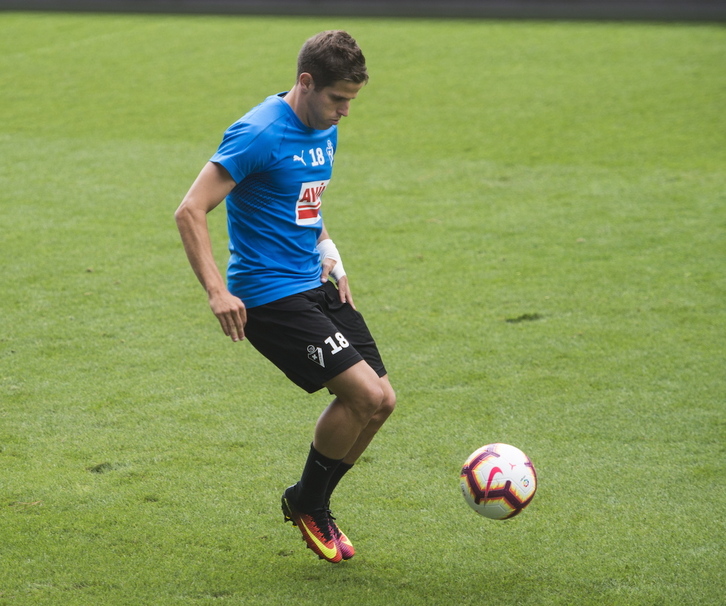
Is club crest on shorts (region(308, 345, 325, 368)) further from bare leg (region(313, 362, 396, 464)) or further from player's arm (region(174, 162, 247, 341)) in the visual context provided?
player's arm (region(174, 162, 247, 341))

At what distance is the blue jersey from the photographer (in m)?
3.79

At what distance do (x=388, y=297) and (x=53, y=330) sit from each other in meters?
2.53

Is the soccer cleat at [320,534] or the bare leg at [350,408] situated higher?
the bare leg at [350,408]

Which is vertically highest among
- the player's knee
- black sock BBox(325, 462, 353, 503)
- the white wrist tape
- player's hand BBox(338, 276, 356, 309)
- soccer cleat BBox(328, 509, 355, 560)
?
the white wrist tape

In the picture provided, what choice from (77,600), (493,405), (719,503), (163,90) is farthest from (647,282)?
(163,90)

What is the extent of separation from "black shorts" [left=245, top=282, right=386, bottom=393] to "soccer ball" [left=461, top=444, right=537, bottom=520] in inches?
23.0

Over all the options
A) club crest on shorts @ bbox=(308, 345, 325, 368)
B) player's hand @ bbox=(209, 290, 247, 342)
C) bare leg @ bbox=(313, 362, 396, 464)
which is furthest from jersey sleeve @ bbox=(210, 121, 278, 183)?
bare leg @ bbox=(313, 362, 396, 464)

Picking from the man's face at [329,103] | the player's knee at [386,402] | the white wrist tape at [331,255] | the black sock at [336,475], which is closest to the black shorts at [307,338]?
the player's knee at [386,402]

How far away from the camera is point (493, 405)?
18.2ft

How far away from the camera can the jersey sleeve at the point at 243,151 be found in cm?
365

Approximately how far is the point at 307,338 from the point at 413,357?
253cm

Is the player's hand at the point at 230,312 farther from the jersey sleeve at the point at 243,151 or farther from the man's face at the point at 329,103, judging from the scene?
the man's face at the point at 329,103

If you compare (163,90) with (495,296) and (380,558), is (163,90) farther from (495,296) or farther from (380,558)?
(380,558)

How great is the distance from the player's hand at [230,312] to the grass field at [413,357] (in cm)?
101
